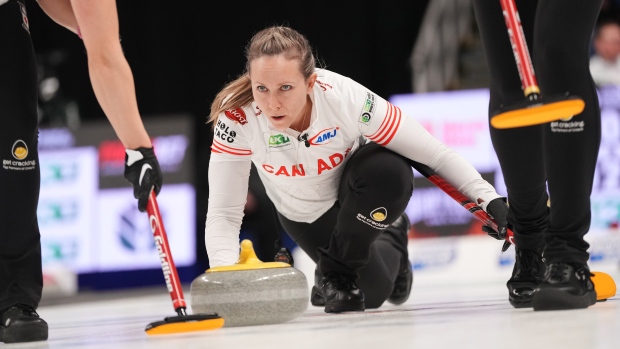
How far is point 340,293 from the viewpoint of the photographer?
3055 millimetres

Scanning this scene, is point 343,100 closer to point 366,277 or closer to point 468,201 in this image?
point 468,201

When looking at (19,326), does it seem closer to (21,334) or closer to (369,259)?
(21,334)

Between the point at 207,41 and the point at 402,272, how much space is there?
729 cm

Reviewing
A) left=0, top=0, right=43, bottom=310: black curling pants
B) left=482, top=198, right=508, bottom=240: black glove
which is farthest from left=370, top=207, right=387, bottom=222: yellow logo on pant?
left=0, top=0, right=43, bottom=310: black curling pants

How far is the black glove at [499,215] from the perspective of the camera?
2.78 metres

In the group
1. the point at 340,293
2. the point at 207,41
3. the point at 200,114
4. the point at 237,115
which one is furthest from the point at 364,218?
the point at 207,41

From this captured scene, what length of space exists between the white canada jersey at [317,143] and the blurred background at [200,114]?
1.97 m

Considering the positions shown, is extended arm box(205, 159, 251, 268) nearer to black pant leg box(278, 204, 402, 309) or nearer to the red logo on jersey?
the red logo on jersey

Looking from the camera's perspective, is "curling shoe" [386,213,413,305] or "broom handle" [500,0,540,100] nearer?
"broom handle" [500,0,540,100]

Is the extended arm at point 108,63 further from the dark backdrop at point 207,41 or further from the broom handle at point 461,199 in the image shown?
the dark backdrop at point 207,41

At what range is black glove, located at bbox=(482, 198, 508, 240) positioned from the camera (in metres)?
2.78

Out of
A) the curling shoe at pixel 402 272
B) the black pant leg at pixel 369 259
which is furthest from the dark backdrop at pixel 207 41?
the black pant leg at pixel 369 259

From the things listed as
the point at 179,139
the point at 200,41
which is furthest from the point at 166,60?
the point at 179,139

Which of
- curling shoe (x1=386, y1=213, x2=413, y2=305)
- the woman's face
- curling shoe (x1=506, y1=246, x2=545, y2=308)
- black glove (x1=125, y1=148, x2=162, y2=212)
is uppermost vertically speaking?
the woman's face
